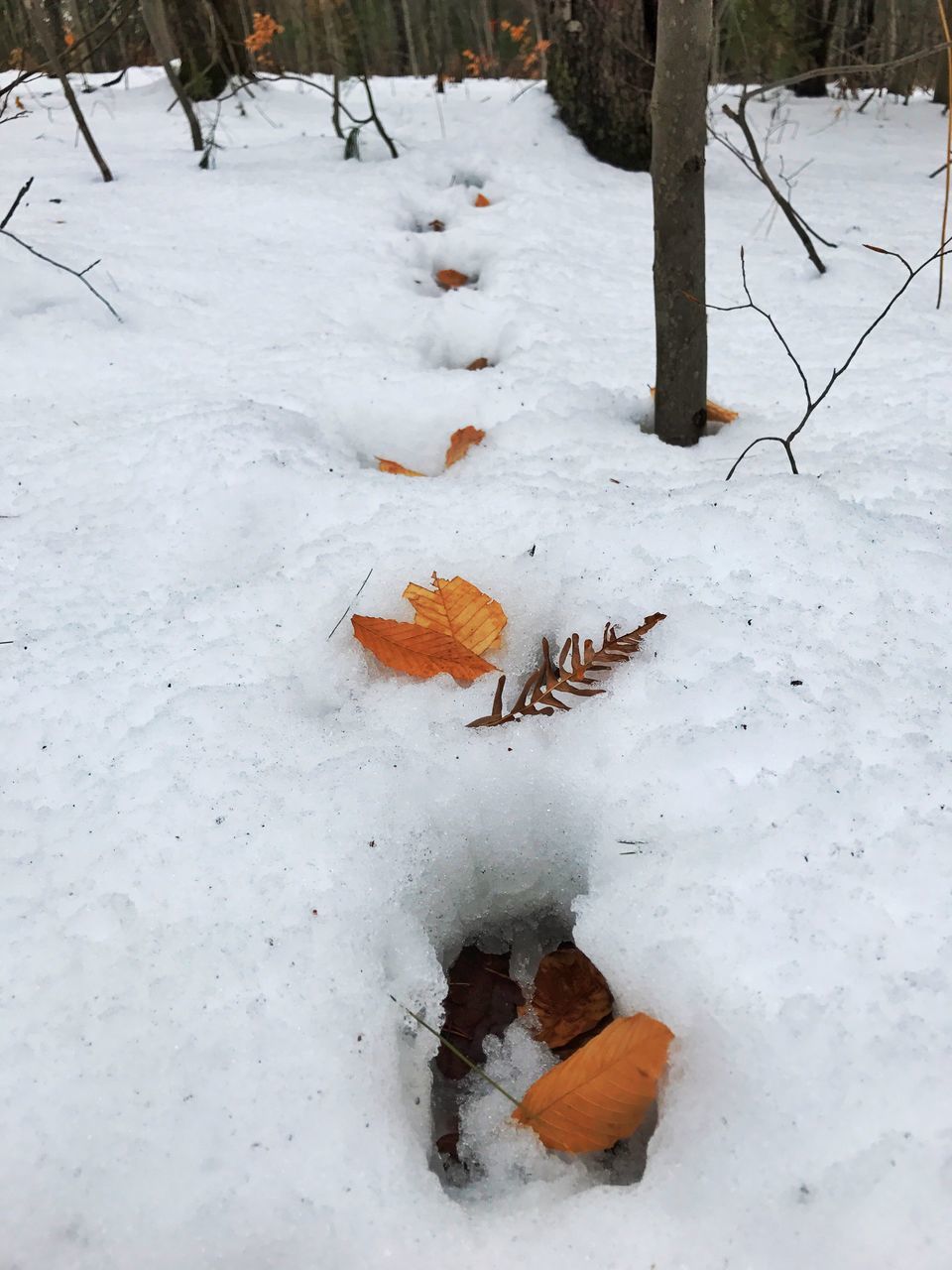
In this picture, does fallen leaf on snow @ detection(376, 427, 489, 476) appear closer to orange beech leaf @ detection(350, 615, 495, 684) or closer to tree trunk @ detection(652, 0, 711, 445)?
tree trunk @ detection(652, 0, 711, 445)

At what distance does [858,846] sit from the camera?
1.03 m

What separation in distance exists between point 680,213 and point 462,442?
28.1 inches

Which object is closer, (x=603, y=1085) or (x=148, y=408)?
(x=603, y=1085)

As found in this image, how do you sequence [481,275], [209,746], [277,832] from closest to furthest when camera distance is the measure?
[277,832]
[209,746]
[481,275]

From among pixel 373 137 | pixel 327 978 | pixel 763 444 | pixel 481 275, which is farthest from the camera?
pixel 373 137

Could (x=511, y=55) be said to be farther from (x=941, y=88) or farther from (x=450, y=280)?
(x=450, y=280)

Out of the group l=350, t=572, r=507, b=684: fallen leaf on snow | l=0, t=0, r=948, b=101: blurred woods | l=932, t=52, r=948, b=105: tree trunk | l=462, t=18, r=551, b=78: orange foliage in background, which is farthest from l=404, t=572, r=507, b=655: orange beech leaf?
l=462, t=18, r=551, b=78: orange foliage in background

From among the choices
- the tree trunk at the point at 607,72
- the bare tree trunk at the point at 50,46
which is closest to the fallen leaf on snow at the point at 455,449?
the bare tree trunk at the point at 50,46

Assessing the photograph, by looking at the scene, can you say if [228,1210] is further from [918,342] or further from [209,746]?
[918,342]

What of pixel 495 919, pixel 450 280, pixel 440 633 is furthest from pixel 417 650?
pixel 450 280

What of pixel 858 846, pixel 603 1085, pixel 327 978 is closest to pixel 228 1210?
pixel 327 978

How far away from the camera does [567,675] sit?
1319 mm

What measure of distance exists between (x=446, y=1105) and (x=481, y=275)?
9.03 ft

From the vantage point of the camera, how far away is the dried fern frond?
49.7 inches
